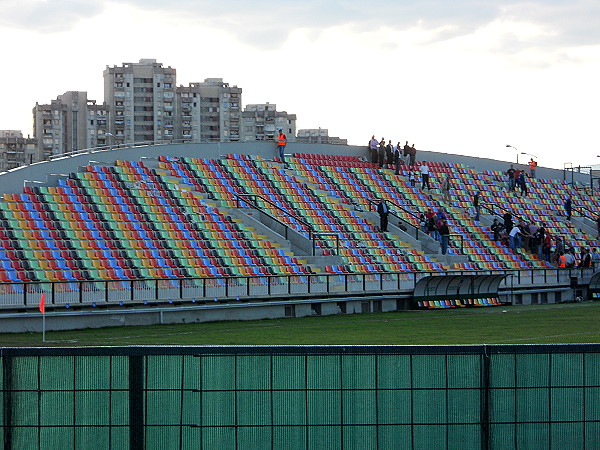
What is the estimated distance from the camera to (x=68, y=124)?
184 m

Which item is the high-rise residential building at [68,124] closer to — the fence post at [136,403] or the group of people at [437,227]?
the group of people at [437,227]

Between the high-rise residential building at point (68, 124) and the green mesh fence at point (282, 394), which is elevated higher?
the high-rise residential building at point (68, 124)

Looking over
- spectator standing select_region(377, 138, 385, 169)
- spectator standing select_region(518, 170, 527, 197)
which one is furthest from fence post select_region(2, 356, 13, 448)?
spectator standing select_region(518, 170, 527, 197)

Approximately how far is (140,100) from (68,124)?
514 inches

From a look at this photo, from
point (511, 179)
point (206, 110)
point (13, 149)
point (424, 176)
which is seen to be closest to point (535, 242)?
point (424, 176)

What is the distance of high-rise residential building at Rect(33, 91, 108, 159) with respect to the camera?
180875 mm

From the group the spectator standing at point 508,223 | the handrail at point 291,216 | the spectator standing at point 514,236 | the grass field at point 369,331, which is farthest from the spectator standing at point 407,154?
the grass field at point 369,331

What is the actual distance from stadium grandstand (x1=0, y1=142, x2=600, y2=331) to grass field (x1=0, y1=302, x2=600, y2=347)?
1048mm

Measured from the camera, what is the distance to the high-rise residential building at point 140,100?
18212cm

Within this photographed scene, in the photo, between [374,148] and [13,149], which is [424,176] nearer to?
[374,148]

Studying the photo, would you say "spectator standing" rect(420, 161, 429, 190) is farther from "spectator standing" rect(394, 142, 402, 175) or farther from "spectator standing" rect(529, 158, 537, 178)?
"spectator standing" rect(529, 158, 537, 178)

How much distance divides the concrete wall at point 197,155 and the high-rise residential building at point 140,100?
407 ft

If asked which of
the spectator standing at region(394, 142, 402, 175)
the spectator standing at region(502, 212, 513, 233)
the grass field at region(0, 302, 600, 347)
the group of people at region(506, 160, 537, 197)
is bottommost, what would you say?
the grass field at region(0, 302, 600, 347)

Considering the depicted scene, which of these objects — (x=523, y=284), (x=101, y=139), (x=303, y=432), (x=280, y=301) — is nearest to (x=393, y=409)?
(x=303, y=432)
